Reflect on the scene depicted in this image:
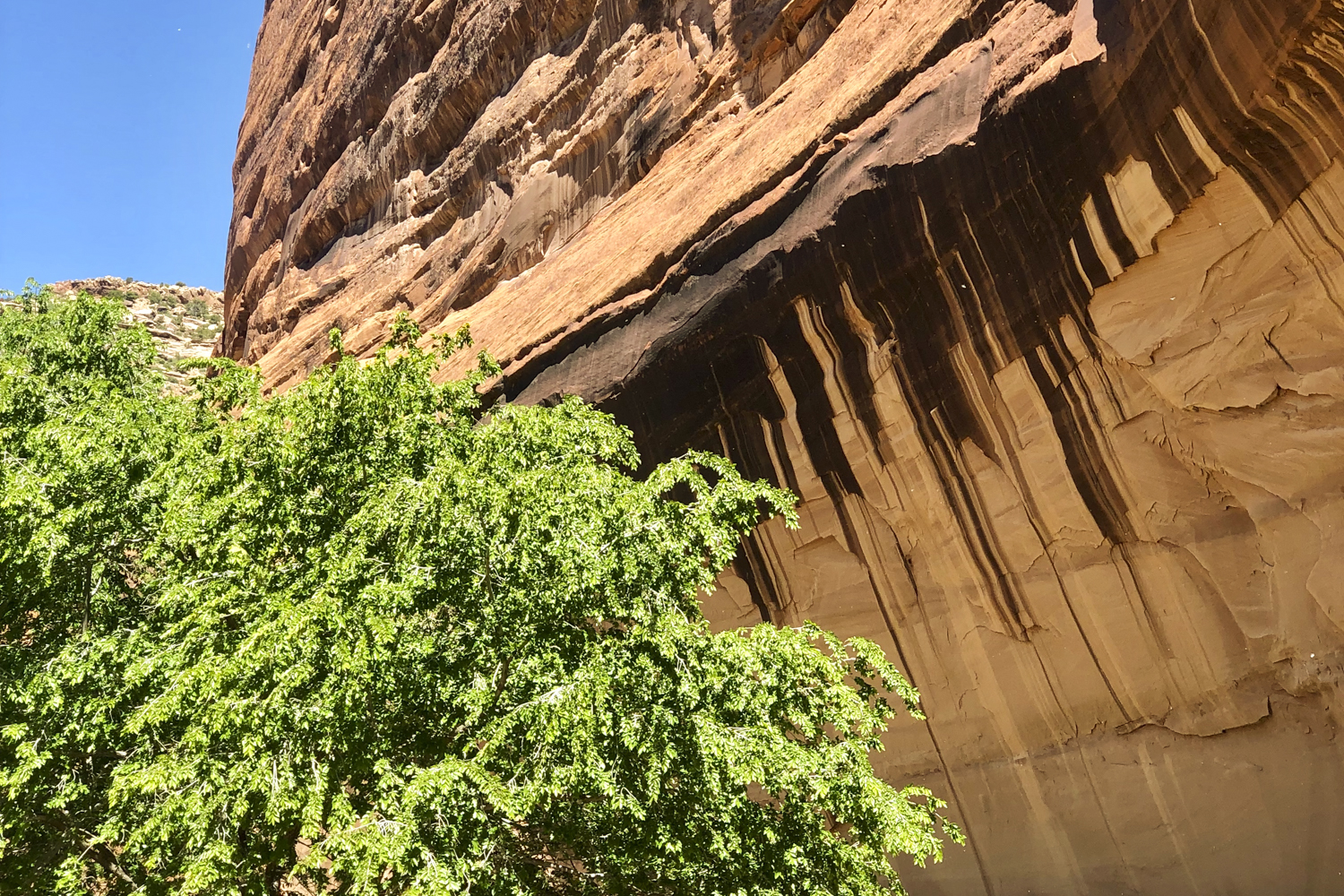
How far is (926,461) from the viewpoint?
1030 centimetres

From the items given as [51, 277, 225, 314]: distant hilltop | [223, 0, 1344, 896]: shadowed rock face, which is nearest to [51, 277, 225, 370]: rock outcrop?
[51, 277, 225, 314]: distant hilltop

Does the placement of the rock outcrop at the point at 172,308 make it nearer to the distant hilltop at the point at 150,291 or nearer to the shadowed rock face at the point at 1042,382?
the distant hilltop at the point at 150,291

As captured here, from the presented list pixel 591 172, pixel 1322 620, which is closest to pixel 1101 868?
pixel 1322 620

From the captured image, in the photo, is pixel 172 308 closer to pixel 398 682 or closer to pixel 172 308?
pixel 172 308

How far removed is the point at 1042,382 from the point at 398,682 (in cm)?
698

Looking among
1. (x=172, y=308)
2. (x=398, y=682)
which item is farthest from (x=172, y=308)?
(x=398, y=682)

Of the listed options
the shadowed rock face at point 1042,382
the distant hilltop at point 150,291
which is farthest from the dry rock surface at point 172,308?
the shadowed rock face at point 1042,382

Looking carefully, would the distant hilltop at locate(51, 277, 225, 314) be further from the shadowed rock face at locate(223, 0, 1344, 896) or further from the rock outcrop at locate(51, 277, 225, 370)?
the shadowed rock face at locate(223, 0, 1344, 896)

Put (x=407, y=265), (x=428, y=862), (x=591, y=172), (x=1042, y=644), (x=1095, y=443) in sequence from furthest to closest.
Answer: (x=407, y=265) < (x=591, y=172) < (x=1042, y=644) < (x=1095, y=443) < (x=428, y=862)

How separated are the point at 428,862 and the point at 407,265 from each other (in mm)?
15616

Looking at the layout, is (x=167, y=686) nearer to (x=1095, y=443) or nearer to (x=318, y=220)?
(x=1095, y=443)

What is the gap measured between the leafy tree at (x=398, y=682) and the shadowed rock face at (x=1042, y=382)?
8.23 ft

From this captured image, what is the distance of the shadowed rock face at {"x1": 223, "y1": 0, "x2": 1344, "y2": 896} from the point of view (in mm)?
8125

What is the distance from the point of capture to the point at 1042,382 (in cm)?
939
